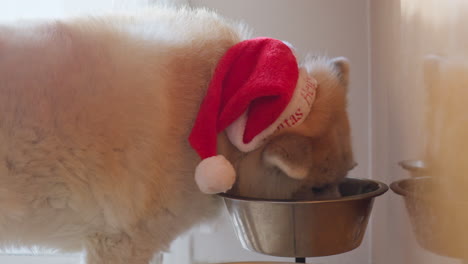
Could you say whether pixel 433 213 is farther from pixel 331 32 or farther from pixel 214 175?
pixel 331 32

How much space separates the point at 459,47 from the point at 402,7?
633mm

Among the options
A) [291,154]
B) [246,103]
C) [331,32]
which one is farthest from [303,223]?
[331,32]

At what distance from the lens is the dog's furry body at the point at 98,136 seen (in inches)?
51.0

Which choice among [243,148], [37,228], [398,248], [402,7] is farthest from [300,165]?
[37,228]

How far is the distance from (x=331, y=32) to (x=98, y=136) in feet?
4.45

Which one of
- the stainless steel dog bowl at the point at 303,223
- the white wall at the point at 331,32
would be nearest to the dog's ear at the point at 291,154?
the stainless steel dog bowl at the point at 303,223

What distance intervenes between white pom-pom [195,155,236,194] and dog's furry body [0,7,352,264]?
0.11 m

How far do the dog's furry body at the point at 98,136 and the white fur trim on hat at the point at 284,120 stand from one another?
0.05 m

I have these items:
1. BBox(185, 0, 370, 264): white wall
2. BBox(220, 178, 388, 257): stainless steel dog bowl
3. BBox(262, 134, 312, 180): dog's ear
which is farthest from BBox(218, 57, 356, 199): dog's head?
BBox(185, 0, 370, 264): white wall

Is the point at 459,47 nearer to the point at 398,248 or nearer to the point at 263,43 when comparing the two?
the point at 263,43

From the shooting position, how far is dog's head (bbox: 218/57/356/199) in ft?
4.51

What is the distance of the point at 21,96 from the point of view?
1291 mm

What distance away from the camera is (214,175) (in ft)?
4.22

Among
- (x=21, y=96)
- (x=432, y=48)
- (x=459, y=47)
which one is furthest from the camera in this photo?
(x=21, y=96)
